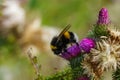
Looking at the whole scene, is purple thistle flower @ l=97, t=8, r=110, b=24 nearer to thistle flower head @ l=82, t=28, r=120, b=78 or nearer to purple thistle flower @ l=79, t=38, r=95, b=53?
purple thistle flower @ l=79, t=38, r=95, b=53

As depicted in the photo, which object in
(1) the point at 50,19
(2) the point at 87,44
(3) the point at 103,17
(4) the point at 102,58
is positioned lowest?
(4) the point at 102,58

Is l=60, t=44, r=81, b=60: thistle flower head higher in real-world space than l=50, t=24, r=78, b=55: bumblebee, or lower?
lower

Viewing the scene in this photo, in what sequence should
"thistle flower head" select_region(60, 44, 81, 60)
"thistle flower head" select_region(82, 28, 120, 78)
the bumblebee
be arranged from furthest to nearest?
1. the bumblebee
2. "thistle flower head" select_region(60, 44, 81, 60)
3. "thistle flower head" select_region(82, 28, 120, 78)

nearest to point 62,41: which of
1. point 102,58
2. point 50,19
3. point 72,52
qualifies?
point 72,52

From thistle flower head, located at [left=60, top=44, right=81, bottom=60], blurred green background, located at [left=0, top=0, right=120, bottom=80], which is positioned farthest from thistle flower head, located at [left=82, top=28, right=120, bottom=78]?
blurred green background, located at [left=0, top=0, right=120, bottom=80]

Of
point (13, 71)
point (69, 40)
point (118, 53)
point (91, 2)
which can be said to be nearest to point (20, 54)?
point (13, 71)

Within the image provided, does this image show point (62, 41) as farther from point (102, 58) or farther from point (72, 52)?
point (102, 58)

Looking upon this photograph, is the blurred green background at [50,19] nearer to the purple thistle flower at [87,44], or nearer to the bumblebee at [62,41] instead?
the bumblebee at [62,41]

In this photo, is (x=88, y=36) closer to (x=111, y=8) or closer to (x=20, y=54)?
(x=20, y=54)
